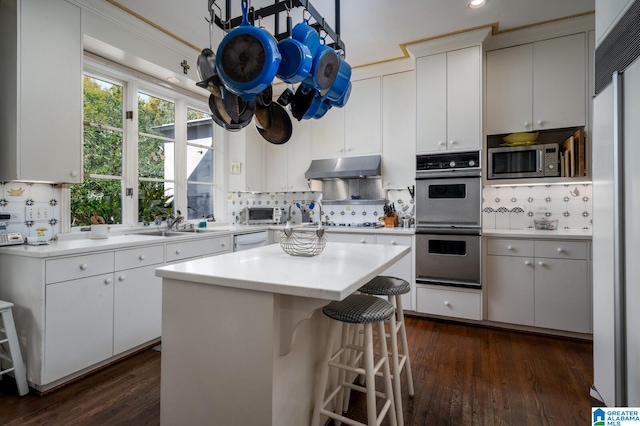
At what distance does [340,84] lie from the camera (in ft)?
5.38

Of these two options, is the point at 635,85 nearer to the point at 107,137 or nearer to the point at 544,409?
the point at 544,409

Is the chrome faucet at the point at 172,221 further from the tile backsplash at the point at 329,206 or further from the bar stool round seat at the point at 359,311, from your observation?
the bar stool round seat at the point at 359,311

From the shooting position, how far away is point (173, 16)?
2766 mm

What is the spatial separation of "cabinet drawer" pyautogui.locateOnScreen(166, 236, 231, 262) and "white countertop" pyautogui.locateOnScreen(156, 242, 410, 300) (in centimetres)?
121

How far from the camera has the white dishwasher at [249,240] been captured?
3473mm

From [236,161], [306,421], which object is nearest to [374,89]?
[236,161]

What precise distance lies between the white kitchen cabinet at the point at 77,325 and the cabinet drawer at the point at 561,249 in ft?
11.4

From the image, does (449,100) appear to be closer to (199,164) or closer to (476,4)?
(476,4)

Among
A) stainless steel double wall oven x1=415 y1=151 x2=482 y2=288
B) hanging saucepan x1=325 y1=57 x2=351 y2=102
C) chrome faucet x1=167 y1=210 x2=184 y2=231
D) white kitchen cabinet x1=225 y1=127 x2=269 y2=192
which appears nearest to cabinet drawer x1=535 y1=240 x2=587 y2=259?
stainless steel double wall oven x1=415 y1=151 x2=482 y2=288

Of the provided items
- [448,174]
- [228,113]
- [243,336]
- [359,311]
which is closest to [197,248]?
[228,113]

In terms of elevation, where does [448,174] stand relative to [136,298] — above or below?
above

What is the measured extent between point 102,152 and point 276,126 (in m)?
2.01

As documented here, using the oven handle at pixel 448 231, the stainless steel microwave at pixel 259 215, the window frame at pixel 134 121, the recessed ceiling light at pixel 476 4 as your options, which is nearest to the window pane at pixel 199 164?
the window frame at pixel 134 121

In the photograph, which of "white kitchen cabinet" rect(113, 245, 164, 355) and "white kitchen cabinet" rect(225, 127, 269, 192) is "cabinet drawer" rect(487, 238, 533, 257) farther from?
"white kitchen cabinet" rect(113, 245, 164, 355)
